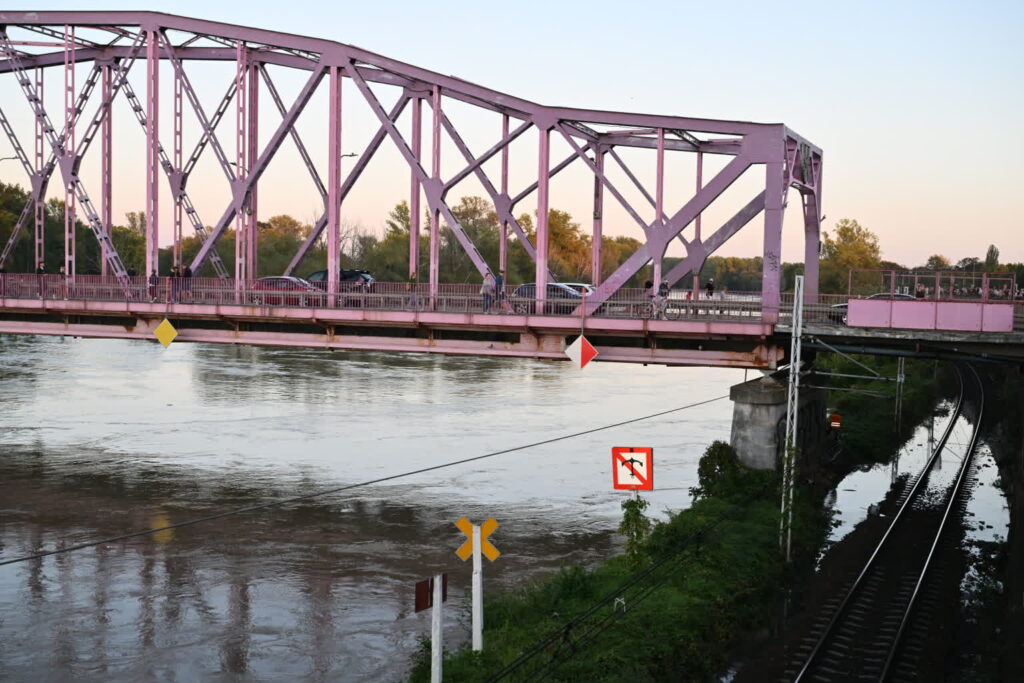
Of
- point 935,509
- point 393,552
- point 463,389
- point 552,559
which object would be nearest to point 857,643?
point 552,559

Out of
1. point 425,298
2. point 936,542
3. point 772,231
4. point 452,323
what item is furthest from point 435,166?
point 936,542

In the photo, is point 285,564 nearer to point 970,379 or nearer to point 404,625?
point 404,625

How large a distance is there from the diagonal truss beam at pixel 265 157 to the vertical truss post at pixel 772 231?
52.7 ft

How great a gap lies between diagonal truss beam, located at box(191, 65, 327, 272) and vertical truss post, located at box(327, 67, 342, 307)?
2.19ft

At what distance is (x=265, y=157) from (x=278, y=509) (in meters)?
12.8

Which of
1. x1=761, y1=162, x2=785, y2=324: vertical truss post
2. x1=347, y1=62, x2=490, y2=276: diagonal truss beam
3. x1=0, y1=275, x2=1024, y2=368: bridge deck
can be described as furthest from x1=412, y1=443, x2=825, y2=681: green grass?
x1=347, y1=62, x2=490, y2=276: diagonal truss beam

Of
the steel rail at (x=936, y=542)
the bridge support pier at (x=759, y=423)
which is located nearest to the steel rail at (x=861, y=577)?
the steel rail at (x=936, y=542)

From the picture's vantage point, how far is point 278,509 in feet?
111

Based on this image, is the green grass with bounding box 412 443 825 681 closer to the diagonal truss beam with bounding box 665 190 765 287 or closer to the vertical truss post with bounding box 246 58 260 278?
the diagonal truss beam with bounding box 665 190 765 287

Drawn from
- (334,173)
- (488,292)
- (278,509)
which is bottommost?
(278,509)

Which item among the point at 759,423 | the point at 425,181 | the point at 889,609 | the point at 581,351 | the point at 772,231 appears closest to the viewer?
the point at 889,609

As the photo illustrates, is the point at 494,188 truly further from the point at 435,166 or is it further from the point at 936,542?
the point at 936,542

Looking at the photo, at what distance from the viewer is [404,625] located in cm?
2333

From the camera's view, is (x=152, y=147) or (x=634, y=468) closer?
(x=634, y=468)
